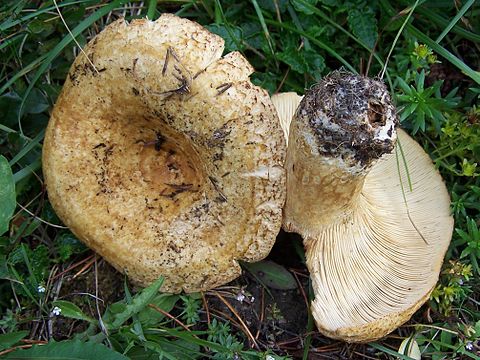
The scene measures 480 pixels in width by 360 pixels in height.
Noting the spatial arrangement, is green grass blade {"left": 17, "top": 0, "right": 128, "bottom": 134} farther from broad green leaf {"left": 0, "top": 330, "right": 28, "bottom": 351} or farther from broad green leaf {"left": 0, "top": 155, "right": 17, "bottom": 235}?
broad green leaf {"left": 0, "top": 330, "right": 28, "bottom": 351}

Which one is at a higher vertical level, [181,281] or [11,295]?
[181,281]

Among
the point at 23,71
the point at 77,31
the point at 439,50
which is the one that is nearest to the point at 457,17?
the point at 439,50

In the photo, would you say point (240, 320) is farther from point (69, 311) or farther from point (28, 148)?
point (28, 148)

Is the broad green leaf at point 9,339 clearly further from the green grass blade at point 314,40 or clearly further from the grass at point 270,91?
the green grass blade at point 314,40

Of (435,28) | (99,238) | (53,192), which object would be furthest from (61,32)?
(435,28)

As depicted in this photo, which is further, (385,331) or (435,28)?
(435,28)

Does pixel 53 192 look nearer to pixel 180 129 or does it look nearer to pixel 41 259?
pixel 41 259

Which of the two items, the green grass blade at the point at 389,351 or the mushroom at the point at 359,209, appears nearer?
the mushroom at the point at 359,209

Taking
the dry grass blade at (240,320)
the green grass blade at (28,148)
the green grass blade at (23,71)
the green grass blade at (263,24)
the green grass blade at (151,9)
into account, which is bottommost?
the dry grass blade at (240,320)

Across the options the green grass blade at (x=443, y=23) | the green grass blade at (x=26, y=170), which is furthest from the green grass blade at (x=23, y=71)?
the green grass blade at (x=443, y=23)
